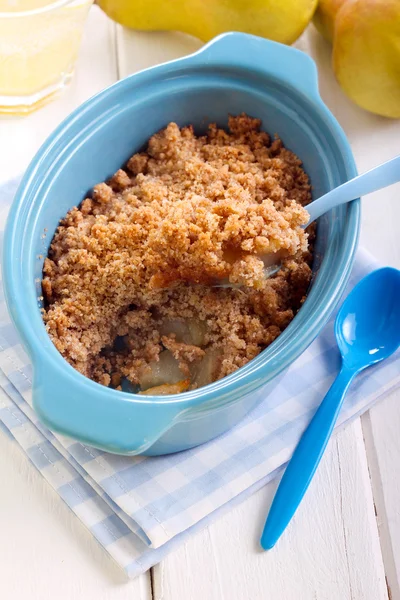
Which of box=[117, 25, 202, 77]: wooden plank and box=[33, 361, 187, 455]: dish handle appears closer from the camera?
box=[33, 361, 187, 455]: dish handle

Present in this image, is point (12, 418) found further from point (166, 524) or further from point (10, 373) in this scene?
point (166, 524)

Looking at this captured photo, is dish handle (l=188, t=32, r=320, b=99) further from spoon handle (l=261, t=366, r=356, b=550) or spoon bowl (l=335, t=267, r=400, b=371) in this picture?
spoon handle (l=261, t=366, r=356, b=550)

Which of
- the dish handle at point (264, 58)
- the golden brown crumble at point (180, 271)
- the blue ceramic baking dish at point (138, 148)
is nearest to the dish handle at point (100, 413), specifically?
the blue ceramic baking dish at point (138, 148)

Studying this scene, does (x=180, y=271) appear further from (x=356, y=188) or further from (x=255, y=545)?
(x=255, y=545)

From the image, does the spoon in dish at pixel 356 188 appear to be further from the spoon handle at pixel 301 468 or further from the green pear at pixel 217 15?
the green pear at pixel 217 15

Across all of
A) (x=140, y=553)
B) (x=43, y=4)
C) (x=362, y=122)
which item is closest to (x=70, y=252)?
(x=140, y=553)

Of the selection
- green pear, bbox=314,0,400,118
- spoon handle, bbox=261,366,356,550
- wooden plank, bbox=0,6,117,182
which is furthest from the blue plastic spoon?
wooden plank, bbox=0,6,117,182
